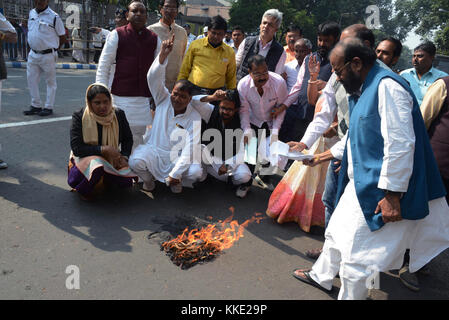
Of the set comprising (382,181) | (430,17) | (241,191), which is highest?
(430,17)

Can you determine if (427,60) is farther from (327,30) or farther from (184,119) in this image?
(184,119)

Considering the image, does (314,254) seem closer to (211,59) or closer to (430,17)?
(211,59)

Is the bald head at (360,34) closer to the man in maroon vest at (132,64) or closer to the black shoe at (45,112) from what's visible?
the man in maroon vest at (132,64)

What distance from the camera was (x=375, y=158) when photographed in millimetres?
2199

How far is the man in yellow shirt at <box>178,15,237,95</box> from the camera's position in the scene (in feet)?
16.1

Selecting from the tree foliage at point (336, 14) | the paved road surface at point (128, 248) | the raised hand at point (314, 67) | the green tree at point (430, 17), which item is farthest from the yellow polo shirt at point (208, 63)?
the green tree at point (430, 17)

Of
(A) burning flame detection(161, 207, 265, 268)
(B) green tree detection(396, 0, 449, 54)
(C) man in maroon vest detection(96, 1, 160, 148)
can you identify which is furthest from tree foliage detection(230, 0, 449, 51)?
(A) burning flame detection(161, 207, 265, 268)

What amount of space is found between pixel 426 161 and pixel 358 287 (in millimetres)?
880

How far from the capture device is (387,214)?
2.15 metres

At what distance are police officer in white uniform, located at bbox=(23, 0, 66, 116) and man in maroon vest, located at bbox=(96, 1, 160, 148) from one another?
2.83 meters

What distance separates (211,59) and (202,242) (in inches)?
105

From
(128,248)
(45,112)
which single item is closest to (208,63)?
(128,248)

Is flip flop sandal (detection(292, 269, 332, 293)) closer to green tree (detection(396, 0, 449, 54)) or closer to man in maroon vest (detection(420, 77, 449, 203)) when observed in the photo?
man in maroon vest (detection(420, 77, 449, 203))
